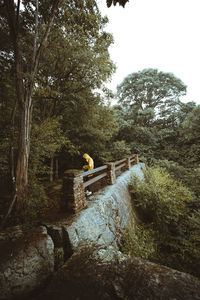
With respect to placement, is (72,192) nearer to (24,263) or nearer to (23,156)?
(24,263)

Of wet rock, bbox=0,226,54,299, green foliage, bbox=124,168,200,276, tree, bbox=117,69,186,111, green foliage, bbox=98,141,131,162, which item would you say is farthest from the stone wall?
tree, bbox=117,69,186,111

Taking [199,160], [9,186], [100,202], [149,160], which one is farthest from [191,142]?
[9,186]

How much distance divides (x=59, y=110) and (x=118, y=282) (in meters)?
8.54

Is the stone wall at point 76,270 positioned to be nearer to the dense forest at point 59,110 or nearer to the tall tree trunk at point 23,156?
the tall tree trunk at point 23,156

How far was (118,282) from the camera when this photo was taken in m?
1.53

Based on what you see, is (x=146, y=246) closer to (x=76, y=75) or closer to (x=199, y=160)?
(x=76, y=75)

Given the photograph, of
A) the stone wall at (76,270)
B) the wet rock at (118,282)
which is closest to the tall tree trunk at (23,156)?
the stone wall at (76,270)

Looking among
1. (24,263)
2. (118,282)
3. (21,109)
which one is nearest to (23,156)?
(21,109)

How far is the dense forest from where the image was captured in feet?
13.0

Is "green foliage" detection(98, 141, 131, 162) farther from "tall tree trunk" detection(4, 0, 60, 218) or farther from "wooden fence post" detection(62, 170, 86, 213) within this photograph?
→ "wooden fence post" detection(62, 170, 86, 213)

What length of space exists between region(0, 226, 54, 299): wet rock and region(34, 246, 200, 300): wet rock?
359 millimetres

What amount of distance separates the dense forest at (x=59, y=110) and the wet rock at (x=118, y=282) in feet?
8.93

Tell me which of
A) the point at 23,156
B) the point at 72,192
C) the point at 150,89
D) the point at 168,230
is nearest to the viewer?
the point at 72,192

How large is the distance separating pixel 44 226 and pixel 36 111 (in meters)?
7.20
